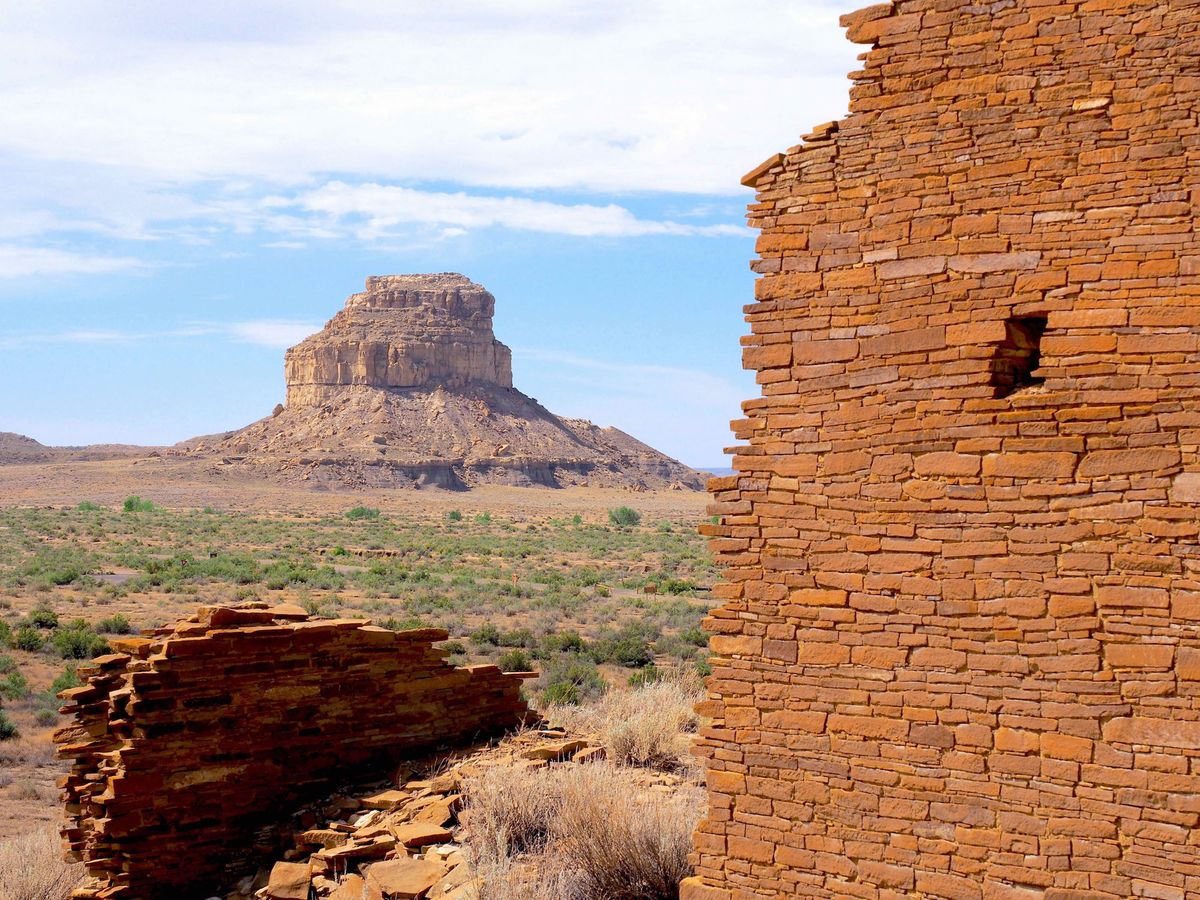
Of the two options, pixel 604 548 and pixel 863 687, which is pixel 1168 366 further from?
pixel 604 548

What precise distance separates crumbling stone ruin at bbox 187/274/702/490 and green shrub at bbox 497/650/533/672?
236ft

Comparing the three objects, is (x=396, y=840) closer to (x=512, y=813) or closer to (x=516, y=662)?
(x=512, y=813)

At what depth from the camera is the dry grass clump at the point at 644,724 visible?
9.76m

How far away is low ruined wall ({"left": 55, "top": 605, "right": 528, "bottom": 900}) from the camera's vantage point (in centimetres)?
858

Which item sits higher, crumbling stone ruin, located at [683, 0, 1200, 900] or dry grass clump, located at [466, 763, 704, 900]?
crumbling stone ruin, located at [683, 0, 1200, 900]

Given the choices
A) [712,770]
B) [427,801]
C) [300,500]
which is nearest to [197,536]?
[300,500]

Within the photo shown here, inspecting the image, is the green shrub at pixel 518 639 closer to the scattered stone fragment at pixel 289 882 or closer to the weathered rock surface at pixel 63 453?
the scattered stone fragment at pixel 289 882

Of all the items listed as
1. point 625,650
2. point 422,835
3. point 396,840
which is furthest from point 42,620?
point 422,835

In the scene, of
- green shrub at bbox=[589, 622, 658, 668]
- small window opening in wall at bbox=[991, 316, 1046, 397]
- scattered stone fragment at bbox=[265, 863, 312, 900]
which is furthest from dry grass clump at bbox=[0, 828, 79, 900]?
green shrub at bbox=[589, 622, 658, 668]

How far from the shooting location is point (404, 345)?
11594 cm

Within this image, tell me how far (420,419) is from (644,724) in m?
101

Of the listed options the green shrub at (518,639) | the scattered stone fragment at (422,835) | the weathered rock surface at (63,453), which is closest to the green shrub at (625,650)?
the green shrub at (518,639)

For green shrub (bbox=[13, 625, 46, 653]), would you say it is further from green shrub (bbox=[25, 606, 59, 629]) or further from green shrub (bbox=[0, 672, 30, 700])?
green shrub (bbox=[0, 672, 30, 700])

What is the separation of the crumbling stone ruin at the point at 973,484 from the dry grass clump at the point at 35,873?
5.60 metres
